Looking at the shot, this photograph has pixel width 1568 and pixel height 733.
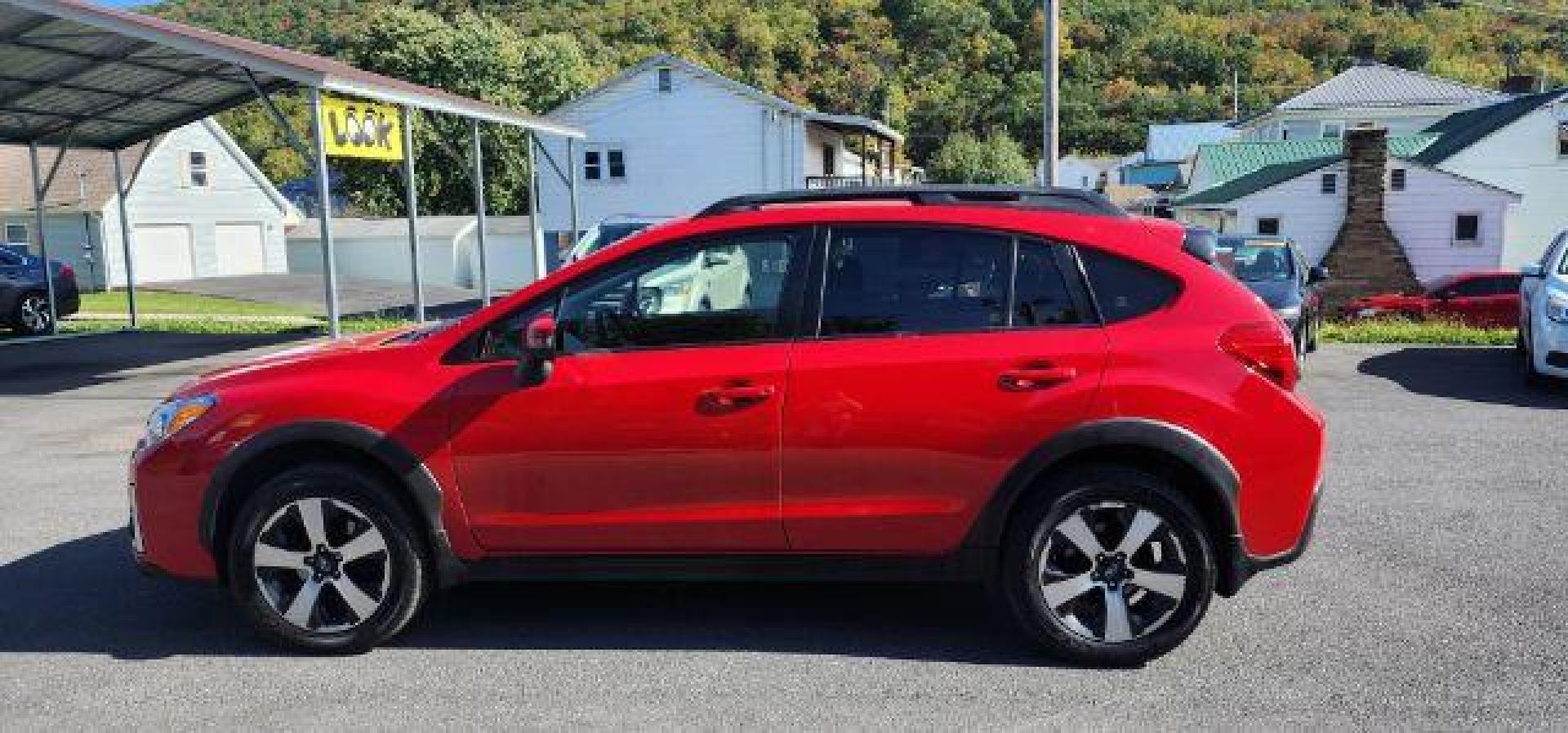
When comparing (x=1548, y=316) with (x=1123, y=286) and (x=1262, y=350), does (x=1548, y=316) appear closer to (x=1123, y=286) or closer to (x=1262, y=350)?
(x=1262, y=350)

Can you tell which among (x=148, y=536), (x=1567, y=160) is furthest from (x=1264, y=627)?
(x=1567, y=160)

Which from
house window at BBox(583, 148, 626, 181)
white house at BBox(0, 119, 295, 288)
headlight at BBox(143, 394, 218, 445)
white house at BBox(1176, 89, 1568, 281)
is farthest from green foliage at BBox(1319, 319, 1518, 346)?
white house at BBox(0, 119, 295, 288)

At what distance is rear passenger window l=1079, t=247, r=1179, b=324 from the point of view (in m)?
4.12

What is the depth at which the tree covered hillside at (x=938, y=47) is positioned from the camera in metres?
57.0

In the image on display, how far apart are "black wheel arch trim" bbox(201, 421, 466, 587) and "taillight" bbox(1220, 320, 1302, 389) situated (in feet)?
9.55

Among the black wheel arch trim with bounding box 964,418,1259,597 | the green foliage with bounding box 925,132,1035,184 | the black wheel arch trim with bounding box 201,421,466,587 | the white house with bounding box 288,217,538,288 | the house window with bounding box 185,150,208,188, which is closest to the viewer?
the black wheel arch trim with bounding box 964,418,1259,597

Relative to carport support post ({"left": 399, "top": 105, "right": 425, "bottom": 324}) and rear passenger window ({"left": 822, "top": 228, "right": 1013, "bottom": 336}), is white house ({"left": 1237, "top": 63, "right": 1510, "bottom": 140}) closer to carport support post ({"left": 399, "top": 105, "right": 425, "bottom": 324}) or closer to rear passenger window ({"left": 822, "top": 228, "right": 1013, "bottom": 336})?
carport support post ({"left": 399, "top": 105, "right": 425, "bottom": 324})

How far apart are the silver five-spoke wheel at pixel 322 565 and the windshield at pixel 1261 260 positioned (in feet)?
39.0

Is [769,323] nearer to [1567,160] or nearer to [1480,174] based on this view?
[1480,174]

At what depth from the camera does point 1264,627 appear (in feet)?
14.8

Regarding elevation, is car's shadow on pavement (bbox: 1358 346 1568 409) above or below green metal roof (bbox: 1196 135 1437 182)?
below

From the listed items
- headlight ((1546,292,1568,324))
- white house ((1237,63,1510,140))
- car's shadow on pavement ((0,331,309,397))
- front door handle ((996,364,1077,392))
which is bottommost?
car's shadow on pavement ((0,331,309,397))

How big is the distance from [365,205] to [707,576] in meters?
57.3

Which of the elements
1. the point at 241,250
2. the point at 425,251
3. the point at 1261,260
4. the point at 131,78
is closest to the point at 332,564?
the point at 1261,260
